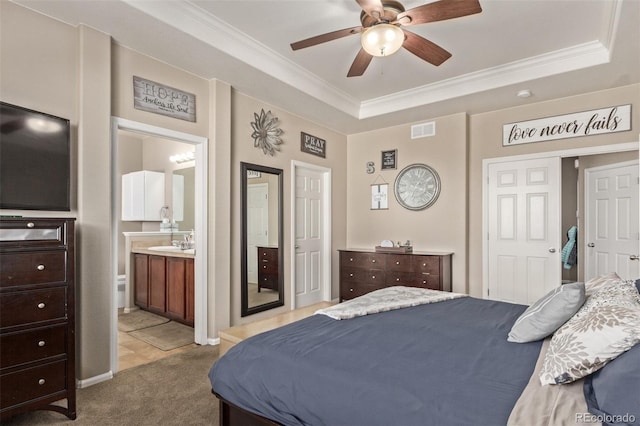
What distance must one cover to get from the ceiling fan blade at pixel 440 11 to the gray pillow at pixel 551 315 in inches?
64.8

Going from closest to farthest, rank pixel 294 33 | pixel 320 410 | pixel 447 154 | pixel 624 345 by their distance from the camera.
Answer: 1. pixel 624 345
2. pixel 320 410
3. pixel 294 33
4. pixel 447 154

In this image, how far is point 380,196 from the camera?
17.9 ft

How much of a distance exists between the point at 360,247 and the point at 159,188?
333 cm

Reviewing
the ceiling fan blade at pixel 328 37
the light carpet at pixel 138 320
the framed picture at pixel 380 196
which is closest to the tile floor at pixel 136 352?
the light carpet at pixel 138 320

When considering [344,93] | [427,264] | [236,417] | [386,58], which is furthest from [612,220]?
[236,417]

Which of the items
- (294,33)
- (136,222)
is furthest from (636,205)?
(136,222)

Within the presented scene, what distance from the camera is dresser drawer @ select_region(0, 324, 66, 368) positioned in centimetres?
198

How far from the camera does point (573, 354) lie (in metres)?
1.27

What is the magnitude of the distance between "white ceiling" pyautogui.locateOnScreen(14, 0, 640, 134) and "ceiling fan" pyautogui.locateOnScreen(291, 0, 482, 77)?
1.33ft

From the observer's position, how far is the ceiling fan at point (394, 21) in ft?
7.18

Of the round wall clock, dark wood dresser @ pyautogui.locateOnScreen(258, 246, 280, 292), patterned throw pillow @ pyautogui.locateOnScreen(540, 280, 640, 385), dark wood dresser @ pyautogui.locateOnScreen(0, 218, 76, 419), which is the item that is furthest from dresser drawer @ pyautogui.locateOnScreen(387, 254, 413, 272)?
dark wood dresser @ pyautogui.locateOnScreen(0, 218, 76, 419)

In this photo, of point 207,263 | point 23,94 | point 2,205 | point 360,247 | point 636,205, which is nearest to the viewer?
point 2,205

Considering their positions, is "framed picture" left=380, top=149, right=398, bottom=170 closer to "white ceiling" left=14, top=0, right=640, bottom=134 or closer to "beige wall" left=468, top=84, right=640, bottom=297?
"white ceiling" left=14, top=0, right=640, bottom=134

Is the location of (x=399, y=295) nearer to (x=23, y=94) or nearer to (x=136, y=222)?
(x=23, y=94)
